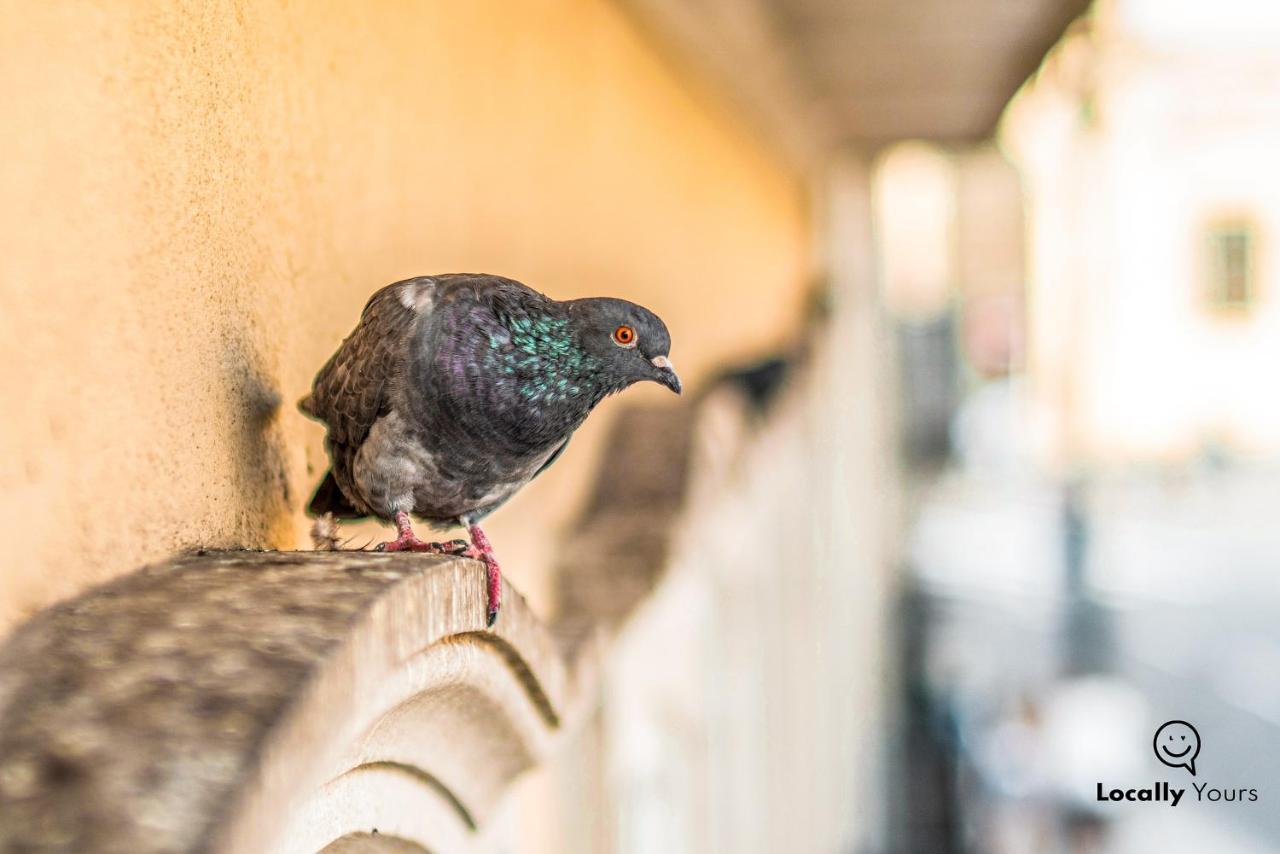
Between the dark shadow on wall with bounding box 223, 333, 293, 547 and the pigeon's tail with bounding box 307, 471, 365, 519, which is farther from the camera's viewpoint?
the pigeon's tail with bounding box 307, 471, 365, 519

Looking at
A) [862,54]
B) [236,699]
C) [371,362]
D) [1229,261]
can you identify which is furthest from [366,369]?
[1229,261]

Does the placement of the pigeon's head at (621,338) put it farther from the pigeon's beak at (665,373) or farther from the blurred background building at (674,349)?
the blurred background building at (674,349)

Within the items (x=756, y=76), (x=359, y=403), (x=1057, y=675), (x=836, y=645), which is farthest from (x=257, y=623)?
(x=1057, y=675)

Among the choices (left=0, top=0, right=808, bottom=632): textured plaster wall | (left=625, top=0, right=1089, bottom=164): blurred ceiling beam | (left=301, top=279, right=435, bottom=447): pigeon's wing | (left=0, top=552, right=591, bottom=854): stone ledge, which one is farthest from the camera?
(left=625, top=0, right=1089, bottom=164): blurred ceiling beam

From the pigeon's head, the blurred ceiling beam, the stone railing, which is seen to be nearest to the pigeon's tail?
the stone railing

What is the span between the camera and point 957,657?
14164 millimetres

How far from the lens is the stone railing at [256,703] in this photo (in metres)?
0.88

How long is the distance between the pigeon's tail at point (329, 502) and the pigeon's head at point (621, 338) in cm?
36

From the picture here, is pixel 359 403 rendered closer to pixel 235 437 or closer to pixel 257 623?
pixel 235 437

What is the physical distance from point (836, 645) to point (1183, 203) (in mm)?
15986

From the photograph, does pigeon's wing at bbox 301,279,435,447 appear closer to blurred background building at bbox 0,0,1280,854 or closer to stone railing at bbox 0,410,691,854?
blurred background building at bbox 0,0,1280,854

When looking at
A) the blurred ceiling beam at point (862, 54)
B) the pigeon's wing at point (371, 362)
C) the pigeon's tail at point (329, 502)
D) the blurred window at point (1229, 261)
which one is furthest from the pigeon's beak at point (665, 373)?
the blurred window at point (1229, 261)

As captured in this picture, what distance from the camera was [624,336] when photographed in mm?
1583

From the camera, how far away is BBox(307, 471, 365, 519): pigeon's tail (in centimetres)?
165
